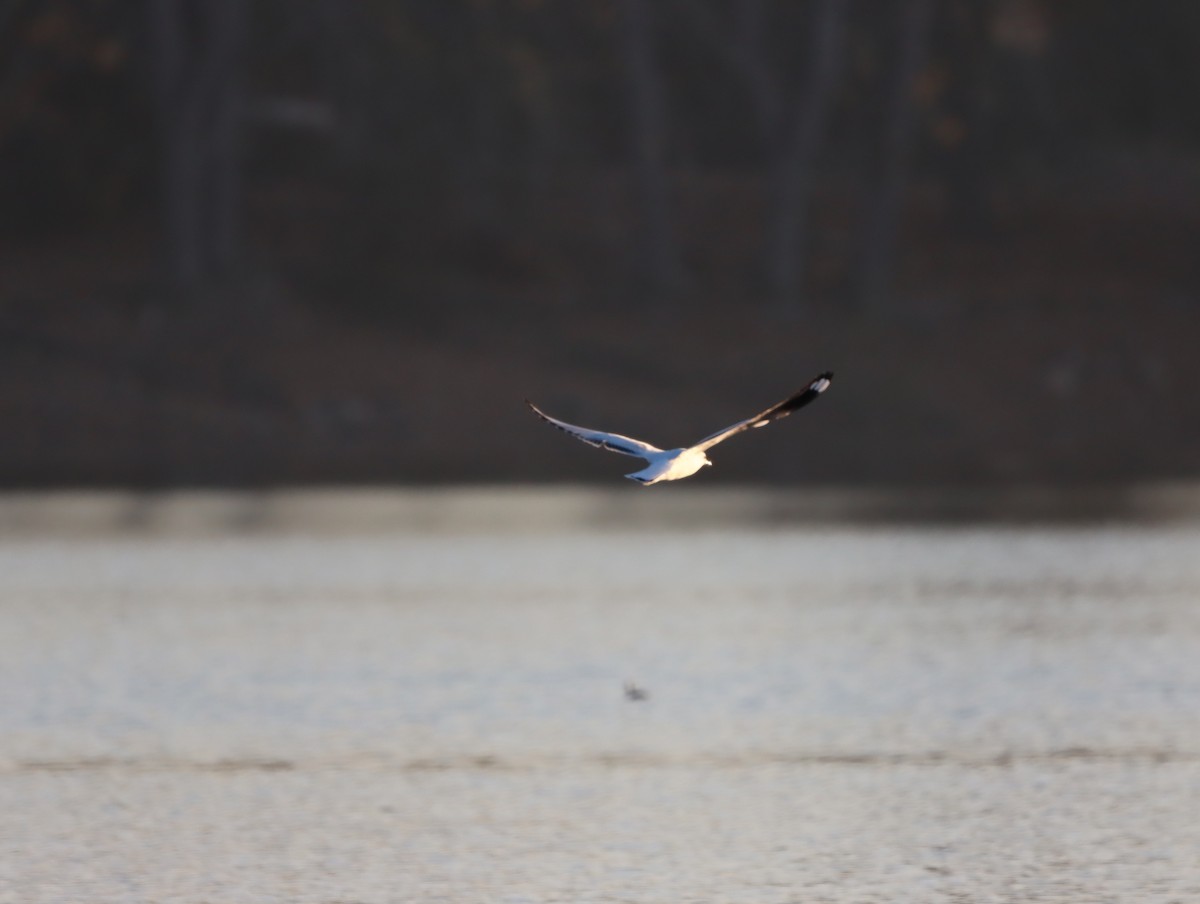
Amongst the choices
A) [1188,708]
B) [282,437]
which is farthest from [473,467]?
[1188,708]

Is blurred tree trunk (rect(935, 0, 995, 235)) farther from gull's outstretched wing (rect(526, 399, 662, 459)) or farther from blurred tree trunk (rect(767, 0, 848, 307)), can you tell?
gull's outstretched wing (rect(526, 399, 662, 459))

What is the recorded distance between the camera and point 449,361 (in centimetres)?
5184

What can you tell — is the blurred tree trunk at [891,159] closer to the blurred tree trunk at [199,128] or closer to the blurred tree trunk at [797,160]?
the blurred tree trunk at [797,160]

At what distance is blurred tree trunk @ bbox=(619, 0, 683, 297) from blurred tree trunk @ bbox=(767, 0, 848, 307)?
2400 millimetres

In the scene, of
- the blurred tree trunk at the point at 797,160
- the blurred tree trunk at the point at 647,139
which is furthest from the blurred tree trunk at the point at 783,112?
the blurred tree trunk at the point at 647,139

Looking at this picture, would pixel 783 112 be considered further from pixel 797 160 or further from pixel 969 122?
pixel 969 122

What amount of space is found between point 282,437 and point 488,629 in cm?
1955

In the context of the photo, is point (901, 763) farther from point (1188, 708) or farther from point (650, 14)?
point (650, 14)

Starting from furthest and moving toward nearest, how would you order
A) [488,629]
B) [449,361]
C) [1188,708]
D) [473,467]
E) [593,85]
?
[593,85] → [449,361] → [473,467] → [488,629] → [1188,708]

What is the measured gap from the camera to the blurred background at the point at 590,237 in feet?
161

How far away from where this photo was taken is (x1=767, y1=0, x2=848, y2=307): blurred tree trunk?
180 ft

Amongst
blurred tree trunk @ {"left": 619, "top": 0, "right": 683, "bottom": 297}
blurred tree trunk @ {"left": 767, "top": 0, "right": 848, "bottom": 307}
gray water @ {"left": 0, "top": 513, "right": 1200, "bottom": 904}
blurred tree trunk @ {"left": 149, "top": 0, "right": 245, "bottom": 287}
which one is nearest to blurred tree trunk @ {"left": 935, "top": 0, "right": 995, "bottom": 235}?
blurred tree trunk @ {"left": 767, "top": 0, "right": 848, "bottom": 307}

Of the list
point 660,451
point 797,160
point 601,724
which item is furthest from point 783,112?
point 660,451

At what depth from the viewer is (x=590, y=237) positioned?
2440 inches
